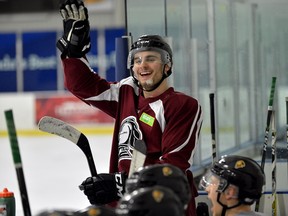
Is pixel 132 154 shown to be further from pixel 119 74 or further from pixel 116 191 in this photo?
pixel 119 74

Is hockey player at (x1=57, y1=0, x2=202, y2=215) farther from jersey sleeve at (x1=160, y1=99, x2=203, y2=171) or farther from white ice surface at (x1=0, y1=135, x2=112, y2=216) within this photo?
white ice surface at (x1=0, y1=135, x2=112, y2=216)

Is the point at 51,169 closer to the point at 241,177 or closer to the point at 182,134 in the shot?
the point at 182,134

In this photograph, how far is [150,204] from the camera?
1.76 m

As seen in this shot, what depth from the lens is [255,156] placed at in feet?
14.8

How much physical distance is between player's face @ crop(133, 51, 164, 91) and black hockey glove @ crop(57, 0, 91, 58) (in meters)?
0.20

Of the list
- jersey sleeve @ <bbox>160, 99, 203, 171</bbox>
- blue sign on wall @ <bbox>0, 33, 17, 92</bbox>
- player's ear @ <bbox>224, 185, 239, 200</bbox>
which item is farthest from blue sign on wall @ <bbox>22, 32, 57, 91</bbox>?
player's ear @ <bbox>224, 185, 239, 200</bbox>

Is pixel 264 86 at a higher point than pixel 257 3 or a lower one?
lower

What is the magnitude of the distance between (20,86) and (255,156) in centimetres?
689

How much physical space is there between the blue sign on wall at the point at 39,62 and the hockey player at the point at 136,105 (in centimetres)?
817

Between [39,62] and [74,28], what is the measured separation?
333 inches

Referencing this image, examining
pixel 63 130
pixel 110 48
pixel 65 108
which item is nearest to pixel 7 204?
pixel 63 130

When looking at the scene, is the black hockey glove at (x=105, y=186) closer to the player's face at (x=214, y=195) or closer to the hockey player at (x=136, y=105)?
the hockey player at (x=136, y=105)

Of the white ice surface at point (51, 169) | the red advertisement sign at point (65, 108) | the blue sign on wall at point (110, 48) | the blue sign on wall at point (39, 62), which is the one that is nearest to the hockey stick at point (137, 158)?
the white ice surface at point (51, 169)

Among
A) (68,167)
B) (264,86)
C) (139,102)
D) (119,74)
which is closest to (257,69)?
(264,86)
